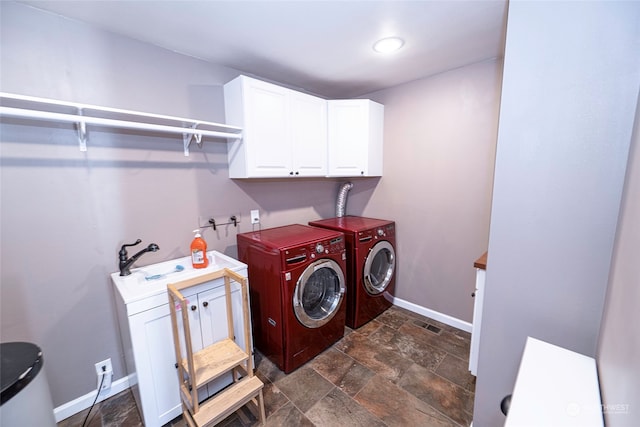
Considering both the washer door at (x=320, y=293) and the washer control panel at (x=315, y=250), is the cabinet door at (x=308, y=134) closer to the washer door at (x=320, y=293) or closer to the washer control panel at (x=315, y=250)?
the washer control panel at (x=315, y=250)

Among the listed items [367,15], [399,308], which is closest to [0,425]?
[367,15]

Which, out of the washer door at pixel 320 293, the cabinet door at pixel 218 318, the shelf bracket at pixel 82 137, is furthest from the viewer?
the washer door at pixel 320 293

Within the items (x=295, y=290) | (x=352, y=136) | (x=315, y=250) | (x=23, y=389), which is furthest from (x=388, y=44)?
(x=23, y=389)

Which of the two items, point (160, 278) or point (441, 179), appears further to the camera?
point (441, 179)

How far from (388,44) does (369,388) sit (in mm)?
2430

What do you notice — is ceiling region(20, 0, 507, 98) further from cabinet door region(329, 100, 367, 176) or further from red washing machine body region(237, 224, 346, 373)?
red washing machine body region(237, 224, 346, 373)

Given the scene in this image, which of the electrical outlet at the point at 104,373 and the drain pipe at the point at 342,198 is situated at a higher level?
the drain pipe at the point at 342,198

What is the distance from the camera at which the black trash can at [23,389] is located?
2.45 ft

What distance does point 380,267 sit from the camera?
275 centimetres

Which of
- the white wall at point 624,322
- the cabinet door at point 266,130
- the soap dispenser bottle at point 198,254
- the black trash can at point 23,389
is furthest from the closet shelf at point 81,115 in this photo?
the white wall at point 624,322

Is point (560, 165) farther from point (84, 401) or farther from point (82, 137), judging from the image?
point (84, 401)

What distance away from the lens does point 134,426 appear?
4.90ft

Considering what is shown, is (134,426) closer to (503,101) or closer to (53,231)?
(53,231)

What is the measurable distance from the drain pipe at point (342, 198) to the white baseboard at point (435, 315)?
118 cm
